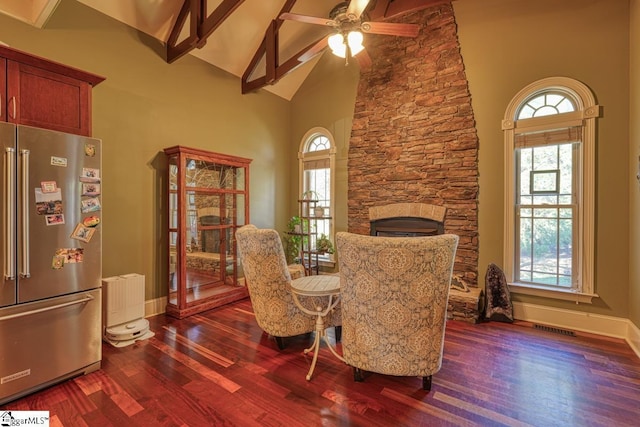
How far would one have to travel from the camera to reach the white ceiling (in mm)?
2717

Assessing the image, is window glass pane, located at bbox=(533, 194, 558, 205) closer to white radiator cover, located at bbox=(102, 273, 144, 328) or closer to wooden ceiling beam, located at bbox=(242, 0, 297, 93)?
wooden ceiling beam, located at bbox=(242, 0, 297, 93)

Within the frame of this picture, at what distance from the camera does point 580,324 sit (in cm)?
321

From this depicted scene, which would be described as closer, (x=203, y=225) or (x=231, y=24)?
(x=203, y=225)

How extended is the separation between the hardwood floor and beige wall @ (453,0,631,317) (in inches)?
39.3

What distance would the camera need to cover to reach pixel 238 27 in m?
4.18

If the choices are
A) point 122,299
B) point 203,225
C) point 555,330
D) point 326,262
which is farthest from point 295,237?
point 555,330

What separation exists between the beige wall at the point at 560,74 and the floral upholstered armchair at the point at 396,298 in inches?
90.1

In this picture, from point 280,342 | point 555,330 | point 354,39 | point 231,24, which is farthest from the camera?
point 231,24

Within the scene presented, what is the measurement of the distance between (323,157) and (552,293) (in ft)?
12.1

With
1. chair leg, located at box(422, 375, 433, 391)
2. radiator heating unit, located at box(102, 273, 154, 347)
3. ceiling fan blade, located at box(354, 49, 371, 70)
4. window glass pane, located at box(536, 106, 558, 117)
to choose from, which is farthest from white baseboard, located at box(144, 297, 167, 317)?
window glass pane, located at box(536, 106, 558, 117)

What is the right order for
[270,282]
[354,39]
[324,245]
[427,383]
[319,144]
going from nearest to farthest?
1. [427,383]
2. [270,282]
3. [354,39]
4. [324,245]
5. [319,144]

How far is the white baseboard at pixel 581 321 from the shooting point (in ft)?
9.52

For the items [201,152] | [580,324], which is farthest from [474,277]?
[201,152]

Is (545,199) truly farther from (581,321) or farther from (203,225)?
(203,225)
